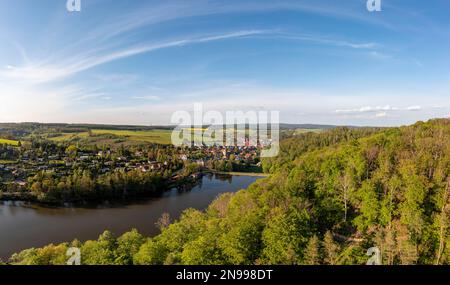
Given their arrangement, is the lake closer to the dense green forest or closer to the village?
the dense green forest

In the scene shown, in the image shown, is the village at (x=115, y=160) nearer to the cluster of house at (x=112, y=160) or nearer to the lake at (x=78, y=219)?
the cluster of house at (x=112, y=160)

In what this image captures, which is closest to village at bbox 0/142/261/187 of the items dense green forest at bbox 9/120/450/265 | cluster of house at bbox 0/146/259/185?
cluster of house at bbox 0/146/259/185

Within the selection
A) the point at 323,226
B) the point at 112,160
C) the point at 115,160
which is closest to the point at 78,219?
the point at 115,160

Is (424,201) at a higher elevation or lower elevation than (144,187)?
higher

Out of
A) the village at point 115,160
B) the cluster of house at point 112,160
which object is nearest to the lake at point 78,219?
the village at point 115,160
